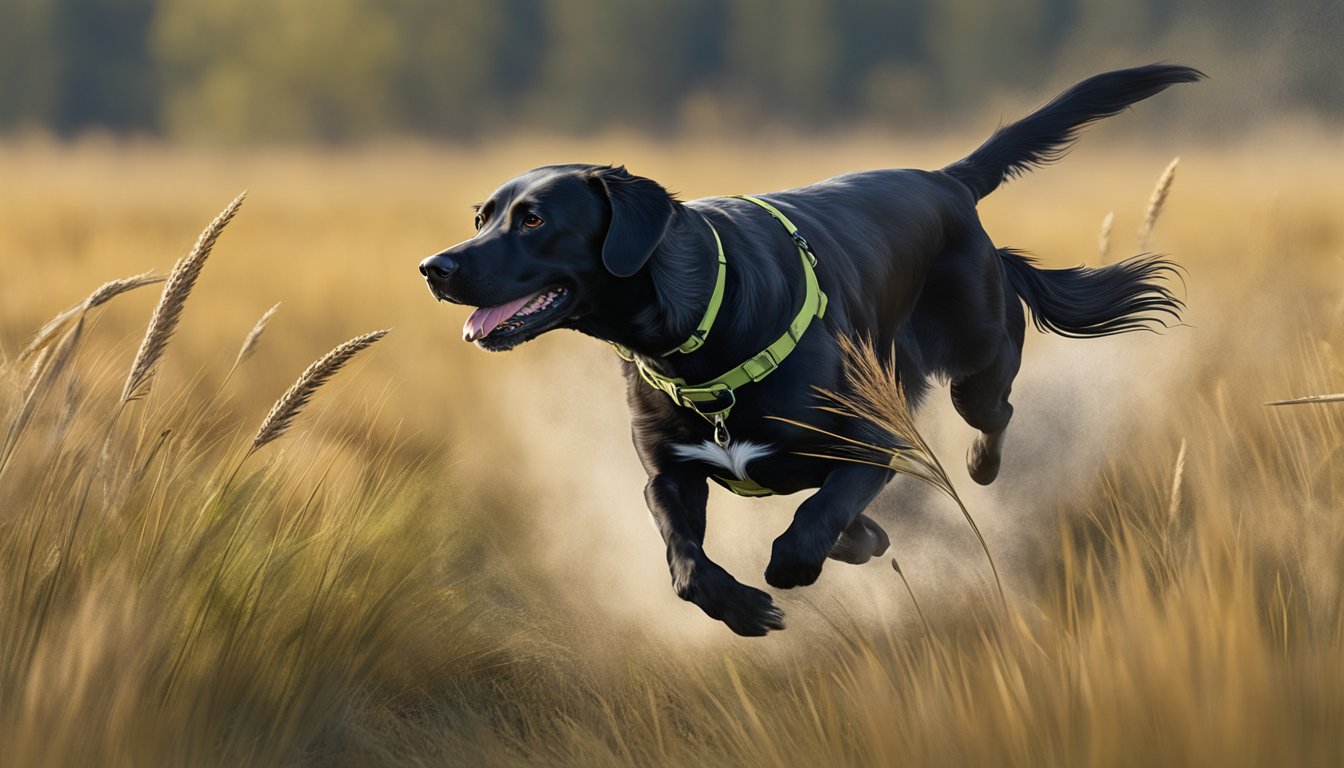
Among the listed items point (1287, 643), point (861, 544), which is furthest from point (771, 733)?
point (861, 544)

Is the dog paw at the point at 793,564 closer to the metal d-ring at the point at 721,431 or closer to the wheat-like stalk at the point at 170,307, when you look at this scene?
the metal d-ring at the point at 721,431

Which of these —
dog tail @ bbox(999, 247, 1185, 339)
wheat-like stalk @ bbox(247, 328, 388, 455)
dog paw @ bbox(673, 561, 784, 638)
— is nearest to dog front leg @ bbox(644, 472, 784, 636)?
→ dog paw @ bbox(673, 561, 784, 638)

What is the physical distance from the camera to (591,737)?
332 centimetres

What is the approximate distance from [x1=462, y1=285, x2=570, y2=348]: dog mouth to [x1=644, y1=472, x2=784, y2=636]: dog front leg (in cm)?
62

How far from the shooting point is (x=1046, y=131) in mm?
4883

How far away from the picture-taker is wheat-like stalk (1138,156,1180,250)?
527cm

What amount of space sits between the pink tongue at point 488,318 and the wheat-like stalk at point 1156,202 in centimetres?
301

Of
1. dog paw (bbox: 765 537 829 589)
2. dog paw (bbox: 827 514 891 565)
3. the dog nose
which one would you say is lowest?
dog paw (bbox: 827 514 891 565)

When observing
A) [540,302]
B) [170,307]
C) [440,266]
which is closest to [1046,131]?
[540,302]

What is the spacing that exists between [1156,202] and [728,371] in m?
2.68

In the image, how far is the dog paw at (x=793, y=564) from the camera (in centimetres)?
338

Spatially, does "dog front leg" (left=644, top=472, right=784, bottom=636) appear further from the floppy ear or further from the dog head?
the floppy ear

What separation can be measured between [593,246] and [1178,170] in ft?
10.1

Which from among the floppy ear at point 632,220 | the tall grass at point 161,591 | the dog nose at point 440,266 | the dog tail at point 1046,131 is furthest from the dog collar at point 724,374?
the dog tail at point 1046,131
